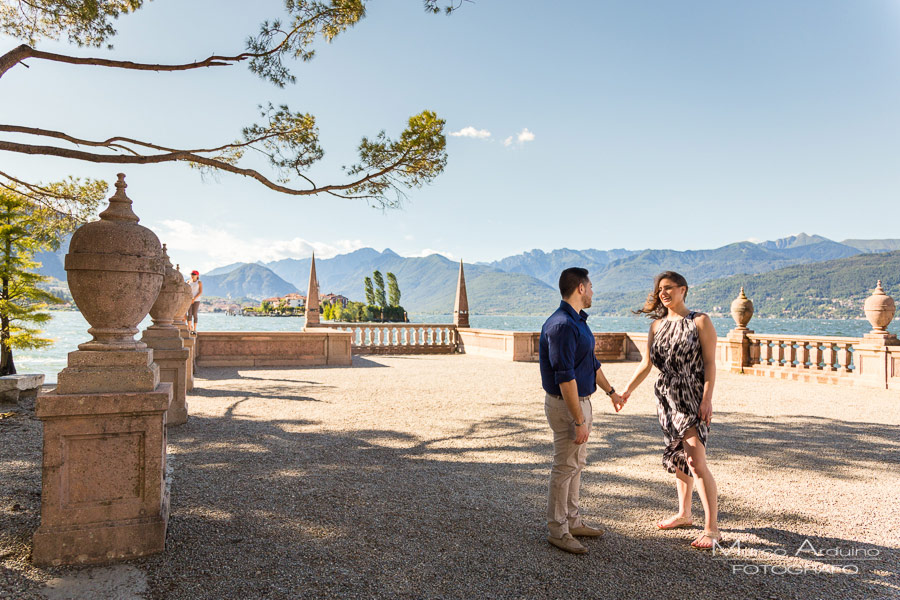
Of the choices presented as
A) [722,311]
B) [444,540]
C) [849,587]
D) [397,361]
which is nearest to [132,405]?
[444,540]

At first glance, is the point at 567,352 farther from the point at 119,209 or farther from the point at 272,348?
the point at 272,348

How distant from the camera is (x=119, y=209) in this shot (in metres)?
3.23

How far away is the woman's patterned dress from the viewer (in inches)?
125

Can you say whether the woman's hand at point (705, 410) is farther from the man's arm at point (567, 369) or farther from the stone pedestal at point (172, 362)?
the stone pedestal at point (172, 362)

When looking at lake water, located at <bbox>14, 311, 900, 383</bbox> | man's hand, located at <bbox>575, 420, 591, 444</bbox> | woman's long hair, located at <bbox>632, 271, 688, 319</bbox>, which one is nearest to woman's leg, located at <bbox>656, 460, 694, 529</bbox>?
man's hand, located at <bbox>575, 420, 591, 444</bbox>

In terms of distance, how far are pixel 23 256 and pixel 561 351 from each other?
1160cm

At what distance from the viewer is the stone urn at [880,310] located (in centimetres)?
1051

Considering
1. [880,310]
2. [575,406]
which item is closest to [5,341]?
[575,406]

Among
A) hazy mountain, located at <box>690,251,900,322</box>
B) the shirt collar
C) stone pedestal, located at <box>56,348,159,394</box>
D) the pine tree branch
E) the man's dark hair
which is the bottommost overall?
stone pedestal, located at <box>56,348,159,394</box>

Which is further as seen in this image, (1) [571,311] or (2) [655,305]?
(2) [655,305]

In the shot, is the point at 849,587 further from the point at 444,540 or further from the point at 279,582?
the point at 279,582

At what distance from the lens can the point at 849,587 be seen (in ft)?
9.00

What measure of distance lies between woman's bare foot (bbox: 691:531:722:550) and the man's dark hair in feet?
5.75

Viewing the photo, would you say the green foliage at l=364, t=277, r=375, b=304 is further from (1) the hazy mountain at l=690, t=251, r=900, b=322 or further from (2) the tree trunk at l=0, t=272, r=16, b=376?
(1) the hazy mountain at l=690, t=251, r=900, b=322
